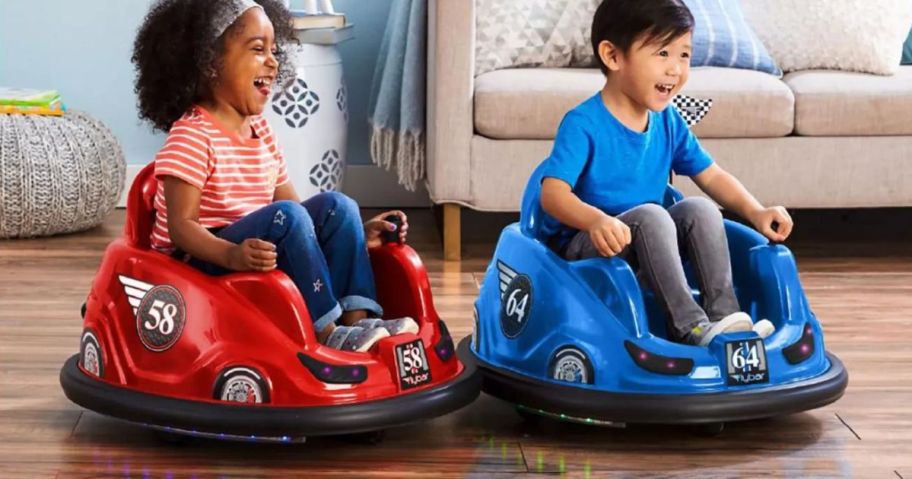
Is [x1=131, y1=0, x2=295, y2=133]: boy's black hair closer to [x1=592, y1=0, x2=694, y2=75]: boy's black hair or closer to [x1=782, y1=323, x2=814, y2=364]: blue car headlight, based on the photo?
[x1=592, y1=0, x2=694, y2=75]: boy's black hair

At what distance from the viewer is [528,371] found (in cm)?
181

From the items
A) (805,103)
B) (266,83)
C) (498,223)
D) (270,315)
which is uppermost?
(266,83)

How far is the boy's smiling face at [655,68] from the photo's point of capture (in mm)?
1861

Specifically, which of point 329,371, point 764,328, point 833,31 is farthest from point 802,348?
point 833,31

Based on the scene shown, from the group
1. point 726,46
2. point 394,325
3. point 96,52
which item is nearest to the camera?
point 394,325

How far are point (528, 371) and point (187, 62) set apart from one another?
0.58m

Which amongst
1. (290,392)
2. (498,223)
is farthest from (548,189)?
(498,223)

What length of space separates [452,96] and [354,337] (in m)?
1.27

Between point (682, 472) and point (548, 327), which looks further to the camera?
point (548, 327)

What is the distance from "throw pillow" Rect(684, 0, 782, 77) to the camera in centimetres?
311

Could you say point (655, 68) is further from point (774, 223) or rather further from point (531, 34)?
point (531, 34)

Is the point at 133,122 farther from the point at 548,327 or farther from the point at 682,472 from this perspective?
the point at 682,472

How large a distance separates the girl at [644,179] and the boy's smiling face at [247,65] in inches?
15.1

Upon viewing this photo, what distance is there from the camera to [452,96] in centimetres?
A: 291
